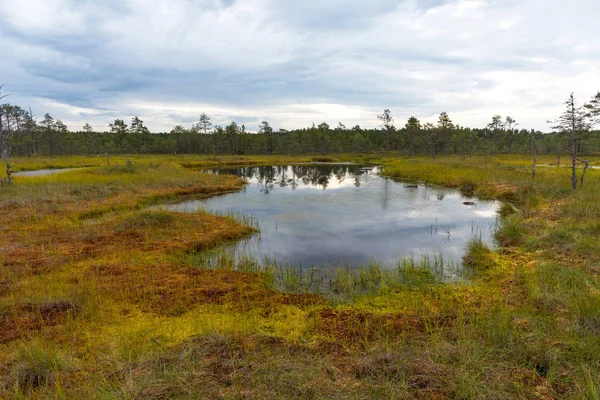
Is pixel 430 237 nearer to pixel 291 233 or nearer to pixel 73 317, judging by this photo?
pixel 291 233

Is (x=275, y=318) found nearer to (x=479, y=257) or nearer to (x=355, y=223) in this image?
(x=479, y=257)

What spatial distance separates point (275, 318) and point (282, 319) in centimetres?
17

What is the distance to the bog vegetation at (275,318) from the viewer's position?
4.51 meters

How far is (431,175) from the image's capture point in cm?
3866

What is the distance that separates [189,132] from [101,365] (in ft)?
349

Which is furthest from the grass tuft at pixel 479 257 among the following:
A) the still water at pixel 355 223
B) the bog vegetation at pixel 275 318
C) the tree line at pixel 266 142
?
the tree line at pixel 266 142

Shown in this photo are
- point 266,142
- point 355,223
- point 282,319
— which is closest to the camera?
point 282,319

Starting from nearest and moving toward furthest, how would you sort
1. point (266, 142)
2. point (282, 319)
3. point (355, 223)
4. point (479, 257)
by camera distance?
point (282, 319) → point (479, 257) → point (355, 223) → point (266, 142)

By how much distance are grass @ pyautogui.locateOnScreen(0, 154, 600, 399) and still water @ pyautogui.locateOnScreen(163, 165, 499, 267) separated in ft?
4.96

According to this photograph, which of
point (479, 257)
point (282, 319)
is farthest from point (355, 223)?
point (282, 319)

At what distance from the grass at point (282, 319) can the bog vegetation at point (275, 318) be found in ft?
0.12

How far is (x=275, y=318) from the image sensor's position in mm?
7320

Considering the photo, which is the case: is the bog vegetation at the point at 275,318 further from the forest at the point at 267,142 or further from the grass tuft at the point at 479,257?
the forest at the point at 267,142

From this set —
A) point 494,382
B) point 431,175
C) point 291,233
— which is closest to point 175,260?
point 291,233
